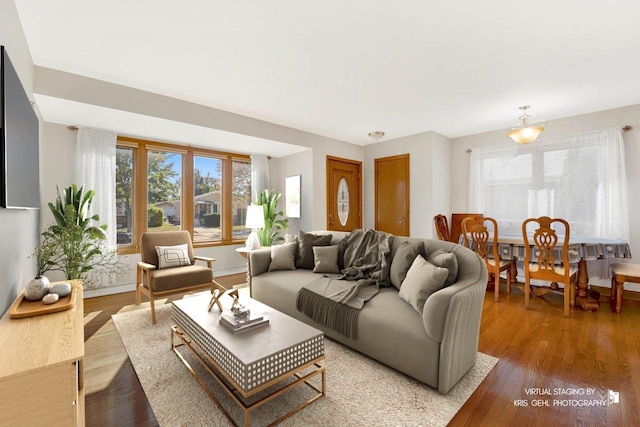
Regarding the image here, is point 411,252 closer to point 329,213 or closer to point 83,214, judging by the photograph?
point 329,213

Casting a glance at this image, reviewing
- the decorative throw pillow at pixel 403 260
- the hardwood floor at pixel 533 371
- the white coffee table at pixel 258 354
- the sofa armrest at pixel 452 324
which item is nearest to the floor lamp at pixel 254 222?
the hardwood floor at pixel 533 371

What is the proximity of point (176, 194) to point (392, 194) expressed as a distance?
385cm

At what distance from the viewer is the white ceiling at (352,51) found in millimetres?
1969

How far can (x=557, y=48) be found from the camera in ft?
7.91

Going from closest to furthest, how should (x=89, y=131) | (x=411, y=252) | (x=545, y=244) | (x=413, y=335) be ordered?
(x=413, y=335) < (x=411, y=252) < (x=545, y=244) < (x=89, y=131)

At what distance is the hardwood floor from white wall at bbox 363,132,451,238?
2.01 m

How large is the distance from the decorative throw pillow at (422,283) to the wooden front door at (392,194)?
3174 mm

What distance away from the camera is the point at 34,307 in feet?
5.15

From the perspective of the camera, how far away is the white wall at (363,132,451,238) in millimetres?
Result: 4855

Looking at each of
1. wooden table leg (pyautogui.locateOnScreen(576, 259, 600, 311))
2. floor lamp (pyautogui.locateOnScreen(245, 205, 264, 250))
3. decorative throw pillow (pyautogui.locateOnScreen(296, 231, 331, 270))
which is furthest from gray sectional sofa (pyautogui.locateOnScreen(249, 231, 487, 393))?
floor lamp (pyautogui.locateOnScreen(245, 205, 264, 250))

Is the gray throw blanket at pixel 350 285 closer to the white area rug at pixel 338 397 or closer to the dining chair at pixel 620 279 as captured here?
the white area rug at pixel 338 397

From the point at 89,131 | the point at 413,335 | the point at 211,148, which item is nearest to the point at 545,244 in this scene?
the point at 413,335

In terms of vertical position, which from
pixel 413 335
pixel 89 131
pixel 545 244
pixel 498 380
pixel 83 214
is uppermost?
pixel 89 131

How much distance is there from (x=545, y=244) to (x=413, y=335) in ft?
7.90
